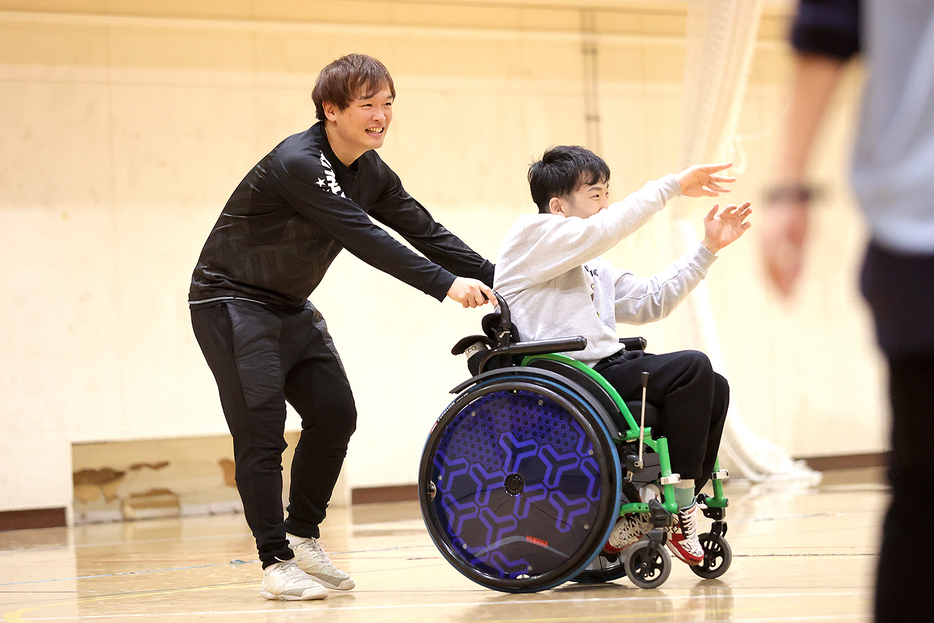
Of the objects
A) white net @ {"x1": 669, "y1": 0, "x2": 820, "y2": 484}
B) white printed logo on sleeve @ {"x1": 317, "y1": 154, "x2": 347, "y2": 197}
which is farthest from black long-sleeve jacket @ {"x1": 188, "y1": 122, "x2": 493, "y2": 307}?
white net @ {"x1": 669, "y1": 0, "x2": 820, "y2": 484}

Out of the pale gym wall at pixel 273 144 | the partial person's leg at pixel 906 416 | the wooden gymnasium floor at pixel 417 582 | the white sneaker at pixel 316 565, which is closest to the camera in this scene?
the partial person's leg at pixel 906 416

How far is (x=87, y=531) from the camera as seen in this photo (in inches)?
184

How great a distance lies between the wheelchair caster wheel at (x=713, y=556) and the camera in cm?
204

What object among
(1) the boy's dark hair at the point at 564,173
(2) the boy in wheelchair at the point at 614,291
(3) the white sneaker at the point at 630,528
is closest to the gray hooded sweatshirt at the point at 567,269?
(2) the boy in wheelchair at the point at 614,291

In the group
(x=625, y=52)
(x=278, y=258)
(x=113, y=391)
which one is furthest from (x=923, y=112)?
(x=625, y=52)

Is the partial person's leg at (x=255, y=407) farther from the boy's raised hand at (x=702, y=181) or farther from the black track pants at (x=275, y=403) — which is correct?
the boy's raised hand at (x=702, y=181)

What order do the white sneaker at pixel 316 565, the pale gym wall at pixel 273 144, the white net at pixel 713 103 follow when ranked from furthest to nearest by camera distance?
the pale gym wall at pixel 273 144 → the white net at pixel 713 103 → the white sneaker at pixel 316 565

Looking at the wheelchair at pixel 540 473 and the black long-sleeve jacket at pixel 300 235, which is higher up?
the black long-sleeve jacket at pixel 300 235

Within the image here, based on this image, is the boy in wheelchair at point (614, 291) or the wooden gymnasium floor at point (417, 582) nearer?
the wooden gymnasium floor at point (417, 582)

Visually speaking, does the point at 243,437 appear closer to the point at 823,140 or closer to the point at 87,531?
the point at 823,140

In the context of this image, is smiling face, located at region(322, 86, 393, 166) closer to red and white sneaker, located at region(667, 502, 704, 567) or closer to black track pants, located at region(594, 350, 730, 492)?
black track pants, located at region(594, 350, 730, 492)

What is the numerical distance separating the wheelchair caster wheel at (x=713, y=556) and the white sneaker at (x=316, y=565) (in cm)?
77

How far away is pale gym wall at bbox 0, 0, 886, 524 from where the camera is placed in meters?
5.12

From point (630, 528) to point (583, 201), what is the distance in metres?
0.70
